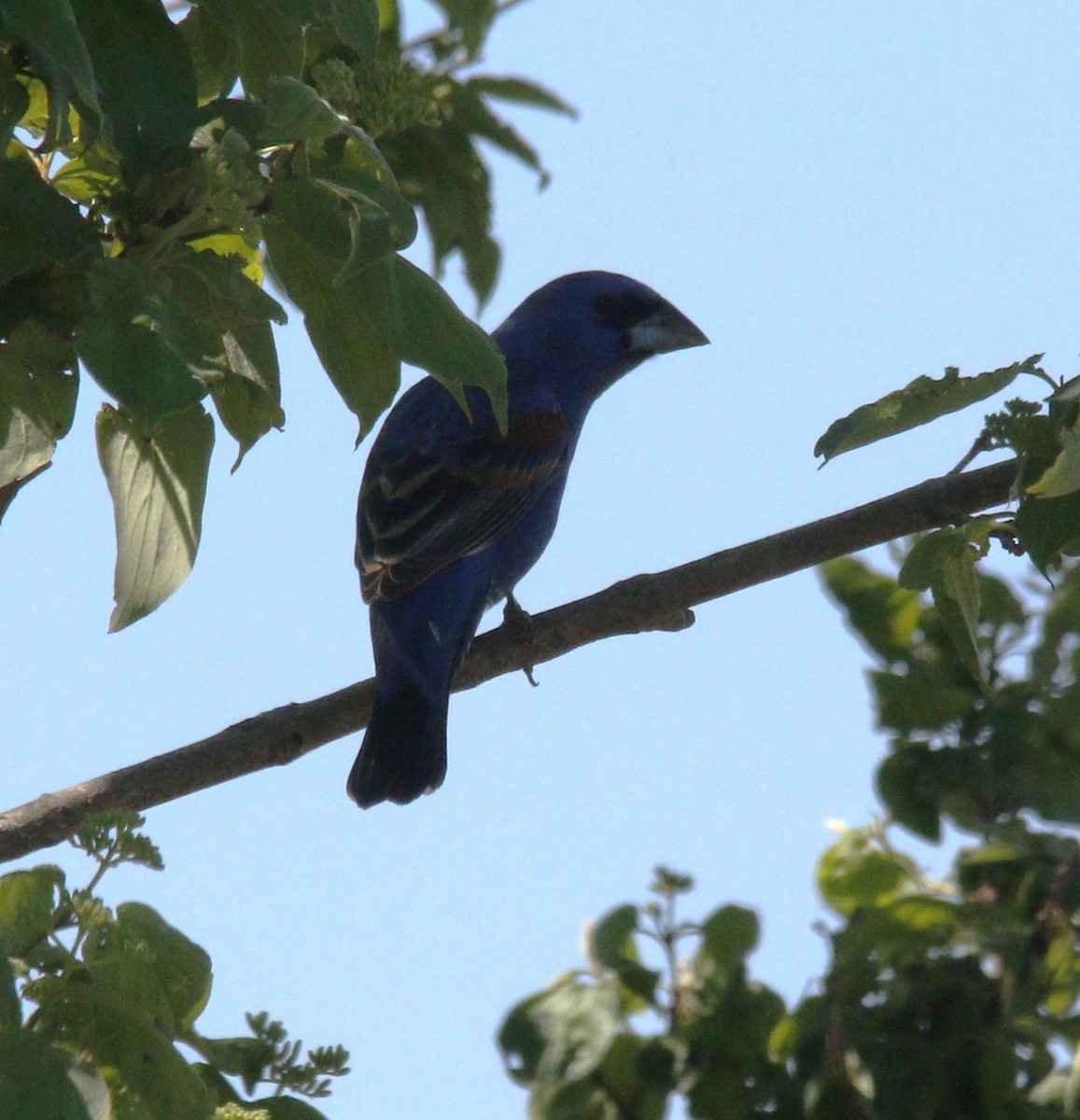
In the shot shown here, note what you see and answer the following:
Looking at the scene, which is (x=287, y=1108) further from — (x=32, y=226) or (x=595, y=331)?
(x=595, y=331)

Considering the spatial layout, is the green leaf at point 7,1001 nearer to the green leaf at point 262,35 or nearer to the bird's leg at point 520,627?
the green leaf at point 262,35

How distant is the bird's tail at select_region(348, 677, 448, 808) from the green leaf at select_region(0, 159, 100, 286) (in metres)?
3.00

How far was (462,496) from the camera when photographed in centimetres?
557

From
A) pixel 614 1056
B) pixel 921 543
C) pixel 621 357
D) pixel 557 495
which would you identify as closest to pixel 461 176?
pixel 921 543

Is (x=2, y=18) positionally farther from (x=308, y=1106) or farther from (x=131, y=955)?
(x=308, y=1106)

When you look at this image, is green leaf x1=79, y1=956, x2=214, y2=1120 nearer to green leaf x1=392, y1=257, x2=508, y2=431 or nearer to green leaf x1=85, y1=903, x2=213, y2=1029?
green leaf x1=85, y1=903, x2=213, y2=1029

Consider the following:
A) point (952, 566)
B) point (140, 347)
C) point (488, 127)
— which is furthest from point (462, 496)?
point (140, 347)

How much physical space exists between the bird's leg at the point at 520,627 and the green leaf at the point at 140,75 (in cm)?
239

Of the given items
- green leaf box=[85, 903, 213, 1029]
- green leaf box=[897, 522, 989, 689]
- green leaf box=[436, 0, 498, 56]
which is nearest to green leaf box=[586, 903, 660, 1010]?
green leaf box=[897, 522, 989, 689]

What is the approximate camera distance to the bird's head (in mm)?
6902

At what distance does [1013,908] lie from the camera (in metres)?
2.66

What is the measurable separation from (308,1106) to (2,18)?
132 cm

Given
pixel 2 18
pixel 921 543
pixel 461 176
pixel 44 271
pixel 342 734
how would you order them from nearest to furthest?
pixel 2 18 < pixel 44 271 < pixel 921 543 < pixel 461 176 < pixel 342 734

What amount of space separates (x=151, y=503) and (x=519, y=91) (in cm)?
132
